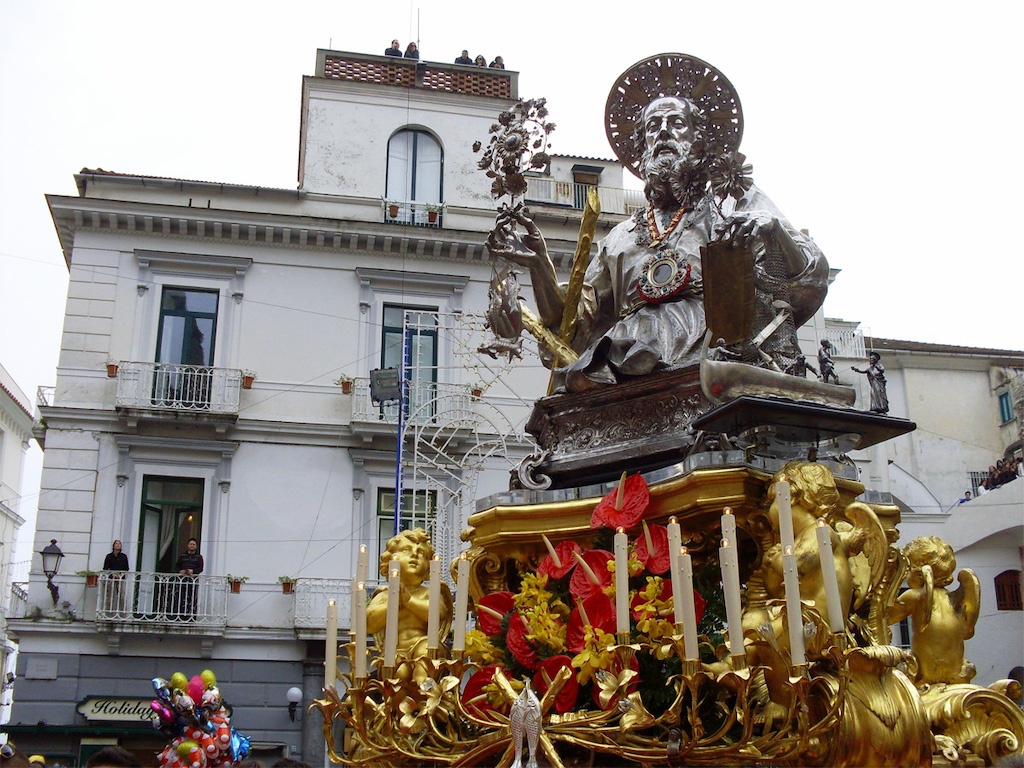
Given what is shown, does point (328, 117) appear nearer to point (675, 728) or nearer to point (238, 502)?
point (238, 502)

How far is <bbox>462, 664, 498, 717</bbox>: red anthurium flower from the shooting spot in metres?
4.89

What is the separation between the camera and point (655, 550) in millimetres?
5109

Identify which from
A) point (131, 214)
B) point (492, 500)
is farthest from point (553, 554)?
point (131, 214)

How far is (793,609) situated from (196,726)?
4145 mm

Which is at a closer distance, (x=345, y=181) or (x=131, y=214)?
(x=131, y=214)

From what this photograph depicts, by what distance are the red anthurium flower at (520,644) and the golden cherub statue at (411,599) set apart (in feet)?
1.46

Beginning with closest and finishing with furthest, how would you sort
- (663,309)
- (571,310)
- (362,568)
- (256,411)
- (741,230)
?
→ (362,568) → (741,230) → (663,309) → (571,310) → (256,411)

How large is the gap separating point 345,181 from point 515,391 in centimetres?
554

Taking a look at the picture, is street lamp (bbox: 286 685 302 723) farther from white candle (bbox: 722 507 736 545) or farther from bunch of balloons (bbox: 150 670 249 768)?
white candle (bbox: 722 507 736 545)

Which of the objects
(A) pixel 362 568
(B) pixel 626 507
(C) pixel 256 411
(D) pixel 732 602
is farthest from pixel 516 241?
(C) pixel 256 411

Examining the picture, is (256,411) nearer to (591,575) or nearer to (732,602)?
(591,575)

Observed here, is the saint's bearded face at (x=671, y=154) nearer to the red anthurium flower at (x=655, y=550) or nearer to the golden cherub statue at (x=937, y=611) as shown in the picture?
the red anthurium flower at (x=655, y=550)

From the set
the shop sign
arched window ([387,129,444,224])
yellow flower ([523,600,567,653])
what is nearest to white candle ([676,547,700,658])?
yellow flower ([523,600,567,653])

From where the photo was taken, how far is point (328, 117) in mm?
22516
